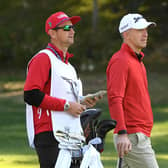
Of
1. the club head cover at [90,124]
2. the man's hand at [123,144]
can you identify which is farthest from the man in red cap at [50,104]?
the man's hand at [123,144]

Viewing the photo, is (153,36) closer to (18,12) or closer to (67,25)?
(18,12)

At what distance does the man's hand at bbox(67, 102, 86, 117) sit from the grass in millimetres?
5351

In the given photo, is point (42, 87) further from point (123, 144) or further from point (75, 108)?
point (123, 144)

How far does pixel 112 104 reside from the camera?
6.66 metres

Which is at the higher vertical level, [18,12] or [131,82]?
[131,82]

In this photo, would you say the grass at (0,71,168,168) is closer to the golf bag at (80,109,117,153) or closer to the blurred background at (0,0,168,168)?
the blurred background at (0,0,168,168)

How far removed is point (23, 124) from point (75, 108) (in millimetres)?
14774

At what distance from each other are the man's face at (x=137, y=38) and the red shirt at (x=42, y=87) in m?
1.10

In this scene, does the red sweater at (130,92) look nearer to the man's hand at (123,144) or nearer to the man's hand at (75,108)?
the man's hand at (123,144)

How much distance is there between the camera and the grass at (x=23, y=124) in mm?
12709

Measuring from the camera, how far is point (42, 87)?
→ 621cm

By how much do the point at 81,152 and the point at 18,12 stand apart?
1659 inches

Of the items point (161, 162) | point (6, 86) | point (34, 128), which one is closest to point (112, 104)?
point (34, 128)

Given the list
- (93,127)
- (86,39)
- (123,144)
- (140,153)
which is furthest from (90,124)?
(86,39)
